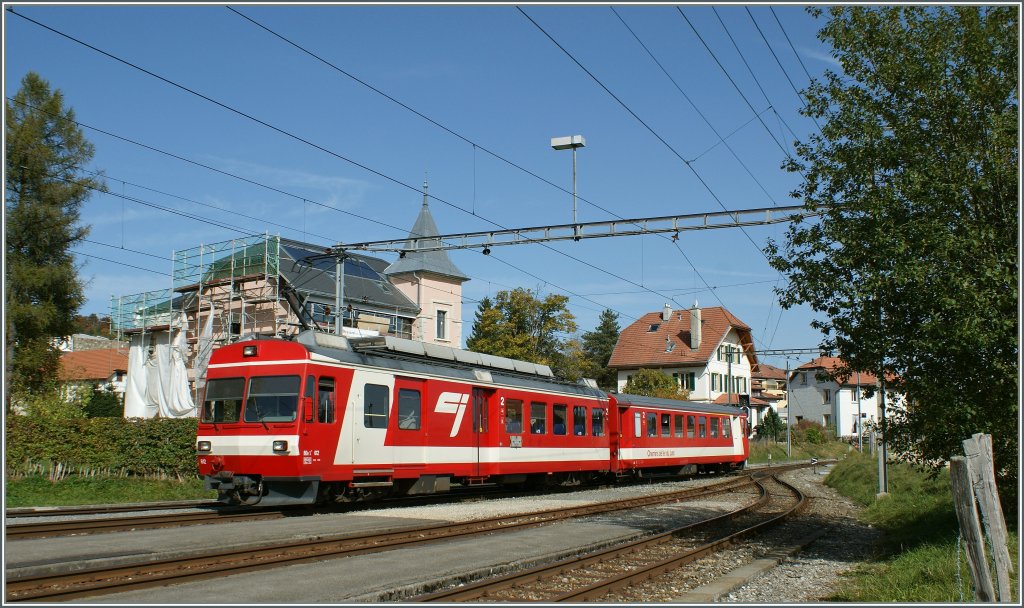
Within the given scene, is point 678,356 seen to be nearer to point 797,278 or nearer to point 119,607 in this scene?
point 797,278

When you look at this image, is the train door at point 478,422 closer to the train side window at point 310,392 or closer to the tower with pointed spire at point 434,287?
the train side window at point 310,392

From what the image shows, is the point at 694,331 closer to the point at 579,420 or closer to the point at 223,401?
the point at 579,420

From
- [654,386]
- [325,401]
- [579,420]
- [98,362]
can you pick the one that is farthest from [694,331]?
[325,401]

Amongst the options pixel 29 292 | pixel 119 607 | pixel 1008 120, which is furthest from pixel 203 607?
pixel 29 292

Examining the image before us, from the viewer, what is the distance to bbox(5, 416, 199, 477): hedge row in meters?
21.9

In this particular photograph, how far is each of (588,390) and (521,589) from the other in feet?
52.9

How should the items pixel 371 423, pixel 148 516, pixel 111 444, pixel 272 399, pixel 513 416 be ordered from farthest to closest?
pixel 111 444 → pixel 513 416 → pixel 371 423 → pixel 272 399 → pixel 148 516

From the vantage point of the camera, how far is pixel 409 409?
18.1 meters

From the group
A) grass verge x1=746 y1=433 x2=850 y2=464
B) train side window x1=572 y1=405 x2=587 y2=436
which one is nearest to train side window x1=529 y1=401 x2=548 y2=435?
train side window x1=572 y1=405 x2=587 y2=436

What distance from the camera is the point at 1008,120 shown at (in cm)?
1112

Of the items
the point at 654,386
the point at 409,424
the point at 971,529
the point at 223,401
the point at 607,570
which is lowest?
the point at 607,570

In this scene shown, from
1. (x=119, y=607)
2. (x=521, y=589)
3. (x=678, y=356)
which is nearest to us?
(x=119, y=607)

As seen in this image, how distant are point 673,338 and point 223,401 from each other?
56177 mm

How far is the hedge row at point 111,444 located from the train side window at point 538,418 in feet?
27.2
